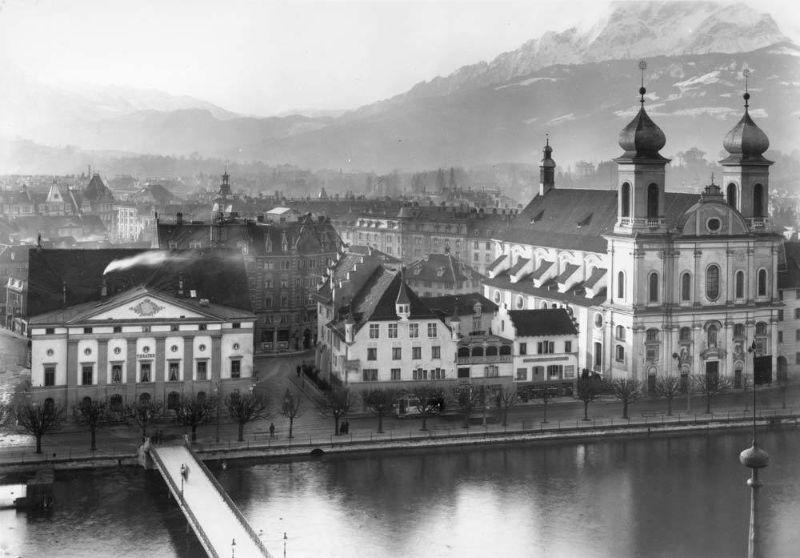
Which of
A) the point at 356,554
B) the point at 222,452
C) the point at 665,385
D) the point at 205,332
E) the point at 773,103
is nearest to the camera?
the point at 356,554

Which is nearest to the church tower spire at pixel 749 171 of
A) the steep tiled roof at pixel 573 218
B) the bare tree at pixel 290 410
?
the steep tiled roof at pixel 573 218

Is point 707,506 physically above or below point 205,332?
below

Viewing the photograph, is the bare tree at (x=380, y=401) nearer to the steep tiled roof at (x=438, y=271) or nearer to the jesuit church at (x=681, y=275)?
the jesuit church at (x=681, y=275)

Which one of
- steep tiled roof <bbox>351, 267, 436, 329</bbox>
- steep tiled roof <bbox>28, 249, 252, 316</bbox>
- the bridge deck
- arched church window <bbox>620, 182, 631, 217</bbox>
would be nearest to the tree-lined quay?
the bridge deck

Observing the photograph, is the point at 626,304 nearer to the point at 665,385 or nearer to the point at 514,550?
the point at 665,385

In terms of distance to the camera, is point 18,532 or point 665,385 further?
point 665,385

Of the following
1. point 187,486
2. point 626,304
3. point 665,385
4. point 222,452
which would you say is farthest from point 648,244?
point 187,486

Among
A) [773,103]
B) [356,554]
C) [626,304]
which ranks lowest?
[356,554]

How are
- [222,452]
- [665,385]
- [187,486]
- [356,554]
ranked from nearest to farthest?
[356,554] → [187,486] → [222,452] → [665,385]
